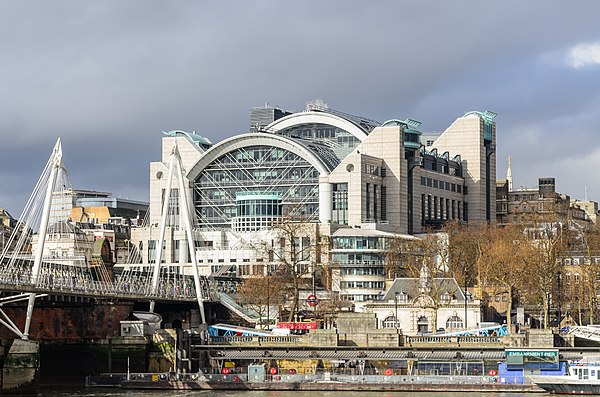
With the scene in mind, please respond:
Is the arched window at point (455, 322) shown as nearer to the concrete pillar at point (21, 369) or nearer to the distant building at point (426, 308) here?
the distant building at point (426, 308)

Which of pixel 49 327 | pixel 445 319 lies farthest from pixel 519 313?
pixel 49 327

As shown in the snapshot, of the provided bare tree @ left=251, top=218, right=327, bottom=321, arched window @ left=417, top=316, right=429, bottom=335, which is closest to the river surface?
arched window @ left=417, top=316, right=429, bottom=335

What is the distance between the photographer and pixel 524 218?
173 metres

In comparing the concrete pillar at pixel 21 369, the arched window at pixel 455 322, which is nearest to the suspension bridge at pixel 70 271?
the concrete pillar at pixel 21 369

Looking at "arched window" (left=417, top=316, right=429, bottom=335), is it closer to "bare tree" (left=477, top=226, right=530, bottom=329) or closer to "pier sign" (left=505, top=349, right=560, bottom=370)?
"bare tree" (left=477, top=226, right=530, bottom=329)

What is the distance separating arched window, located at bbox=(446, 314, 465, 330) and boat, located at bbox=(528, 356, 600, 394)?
3945 cm

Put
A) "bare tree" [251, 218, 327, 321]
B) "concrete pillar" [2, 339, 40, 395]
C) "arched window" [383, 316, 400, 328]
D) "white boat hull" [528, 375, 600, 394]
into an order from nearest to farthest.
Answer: "concrete pillar" [2, 339, 40, 395] < "white boat hull" [528, 375, 600, 394] < "arched window" [383, 316, 400, 328] < "bare tree" [251, 218, 327, 321]

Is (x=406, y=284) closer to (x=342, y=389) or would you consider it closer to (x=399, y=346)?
(x=399, y=346)

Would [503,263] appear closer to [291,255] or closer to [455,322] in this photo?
[455,322]

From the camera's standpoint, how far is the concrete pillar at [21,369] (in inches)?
3895

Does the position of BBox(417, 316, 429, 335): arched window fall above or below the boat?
above

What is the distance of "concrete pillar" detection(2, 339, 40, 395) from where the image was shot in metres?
98.9

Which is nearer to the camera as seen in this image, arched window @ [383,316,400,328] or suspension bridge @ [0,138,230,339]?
suspension bridge @ [0,138,230,339]

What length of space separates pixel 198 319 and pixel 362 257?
37.7m
